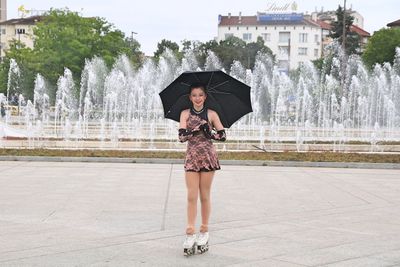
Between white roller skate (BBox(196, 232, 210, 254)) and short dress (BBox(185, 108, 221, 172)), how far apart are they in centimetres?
66

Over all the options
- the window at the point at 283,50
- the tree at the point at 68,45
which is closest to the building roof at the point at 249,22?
the window at the point at 283,50

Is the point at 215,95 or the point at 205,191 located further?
the point at 215,95

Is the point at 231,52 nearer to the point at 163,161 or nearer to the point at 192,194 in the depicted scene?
the point at 163,161

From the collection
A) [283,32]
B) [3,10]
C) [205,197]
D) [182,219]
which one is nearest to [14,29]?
[3,10]

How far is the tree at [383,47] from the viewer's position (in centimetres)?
5625

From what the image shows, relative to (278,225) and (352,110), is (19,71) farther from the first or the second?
(278,225)

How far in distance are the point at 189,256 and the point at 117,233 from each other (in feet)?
4.36

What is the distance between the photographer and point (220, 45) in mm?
82812

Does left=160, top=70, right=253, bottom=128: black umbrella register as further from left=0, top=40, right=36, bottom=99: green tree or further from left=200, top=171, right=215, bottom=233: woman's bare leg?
left=0, top=40, right=36, bottom=99: green tree

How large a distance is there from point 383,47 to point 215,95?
5282 centimetres

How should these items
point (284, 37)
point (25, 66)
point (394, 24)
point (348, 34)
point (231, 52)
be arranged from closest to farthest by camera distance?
point (25, 66)
point (231, 52)
point (394, 24)
point (348, 34)
point (284, 37)

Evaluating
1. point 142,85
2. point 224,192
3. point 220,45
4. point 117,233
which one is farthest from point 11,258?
point 220,45

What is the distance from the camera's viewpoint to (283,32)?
117062 mm

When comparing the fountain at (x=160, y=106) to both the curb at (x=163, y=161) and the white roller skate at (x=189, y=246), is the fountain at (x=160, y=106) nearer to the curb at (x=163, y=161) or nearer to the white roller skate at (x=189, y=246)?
the curb at (x=163, y=161)
